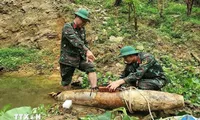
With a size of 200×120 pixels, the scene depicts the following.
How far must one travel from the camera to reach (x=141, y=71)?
4316 millimetres

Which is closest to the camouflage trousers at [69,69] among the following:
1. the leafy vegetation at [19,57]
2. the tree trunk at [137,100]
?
the tree trunk at [137,100]

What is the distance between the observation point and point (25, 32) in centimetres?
918

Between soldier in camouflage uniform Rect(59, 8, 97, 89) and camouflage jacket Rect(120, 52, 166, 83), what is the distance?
25.6 inches

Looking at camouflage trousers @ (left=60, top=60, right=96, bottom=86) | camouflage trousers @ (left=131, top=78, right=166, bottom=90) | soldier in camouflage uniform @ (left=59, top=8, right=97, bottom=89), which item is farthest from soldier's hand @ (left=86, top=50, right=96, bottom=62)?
camouflage trousers @ (left=131, top=78, right=166, bottom=90)

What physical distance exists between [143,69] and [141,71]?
0.04m

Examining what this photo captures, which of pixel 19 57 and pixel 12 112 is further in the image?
pixel 19 57

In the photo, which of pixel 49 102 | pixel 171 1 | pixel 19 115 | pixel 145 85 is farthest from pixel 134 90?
pixel 171 1

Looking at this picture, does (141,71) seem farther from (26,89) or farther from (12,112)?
(12,112)

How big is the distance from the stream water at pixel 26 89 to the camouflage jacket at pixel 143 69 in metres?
1.43

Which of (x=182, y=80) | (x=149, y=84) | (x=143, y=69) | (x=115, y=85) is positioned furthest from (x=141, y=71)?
(x=182, y=80)

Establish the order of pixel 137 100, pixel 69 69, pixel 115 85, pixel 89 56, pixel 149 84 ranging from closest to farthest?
pixel 137 100, pixel 115 85, pixel 149 84, pixel 89 56, pixel 69 69

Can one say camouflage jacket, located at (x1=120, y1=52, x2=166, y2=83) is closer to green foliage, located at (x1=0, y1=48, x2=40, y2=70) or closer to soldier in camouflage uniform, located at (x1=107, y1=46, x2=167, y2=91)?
soldier in camouflage uniform, located at (x1=107, y1=46, x2=167, y2=91)

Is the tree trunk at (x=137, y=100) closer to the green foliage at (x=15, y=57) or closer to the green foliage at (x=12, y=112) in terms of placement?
the green foliage at (x=12, y=112)

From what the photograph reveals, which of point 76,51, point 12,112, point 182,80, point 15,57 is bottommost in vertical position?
point 15,57
